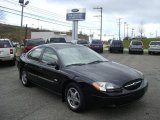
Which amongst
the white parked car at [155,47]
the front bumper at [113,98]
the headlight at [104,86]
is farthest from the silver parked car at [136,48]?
the headlight at [104,86]

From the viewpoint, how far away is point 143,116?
5582 millimetres

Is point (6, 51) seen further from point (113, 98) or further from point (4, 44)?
point (113, 98)

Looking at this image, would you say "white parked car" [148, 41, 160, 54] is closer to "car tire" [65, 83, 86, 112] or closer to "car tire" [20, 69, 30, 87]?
"car tire" [20, 69, 30, 87]

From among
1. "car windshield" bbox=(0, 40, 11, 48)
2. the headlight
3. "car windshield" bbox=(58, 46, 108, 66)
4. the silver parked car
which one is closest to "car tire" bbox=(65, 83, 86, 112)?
the headlight

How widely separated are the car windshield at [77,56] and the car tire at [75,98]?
2.39 ft

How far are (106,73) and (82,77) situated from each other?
1.76 ft

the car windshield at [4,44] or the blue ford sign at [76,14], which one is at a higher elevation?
the blue ford sign at [76,14]

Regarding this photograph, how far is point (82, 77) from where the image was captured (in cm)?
577

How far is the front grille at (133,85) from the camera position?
5.56 metres

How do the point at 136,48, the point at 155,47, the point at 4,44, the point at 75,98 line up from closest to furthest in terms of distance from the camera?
the point at 75,98
the point at 4,44
the point at 155,47
the point at 136,48

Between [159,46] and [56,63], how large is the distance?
83.5 feet

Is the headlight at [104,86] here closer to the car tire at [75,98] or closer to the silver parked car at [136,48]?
the car tire at [75,98]

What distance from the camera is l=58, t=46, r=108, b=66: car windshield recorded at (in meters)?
6.70

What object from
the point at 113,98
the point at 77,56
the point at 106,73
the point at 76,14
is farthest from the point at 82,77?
the point at 76,14
